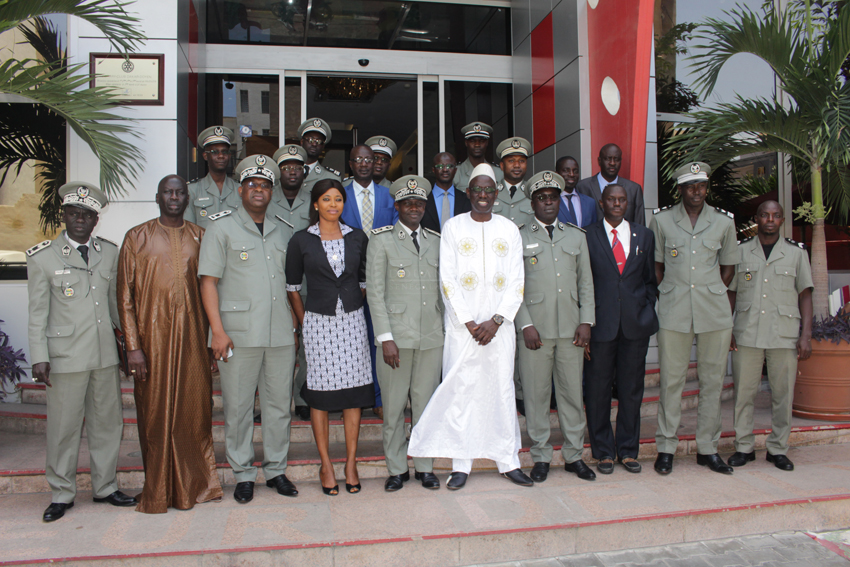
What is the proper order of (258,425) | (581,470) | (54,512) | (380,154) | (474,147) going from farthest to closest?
(474,147), (380,154), (258,425), (581,470), (54,512)

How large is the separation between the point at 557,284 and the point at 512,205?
112 cm

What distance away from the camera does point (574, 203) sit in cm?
548

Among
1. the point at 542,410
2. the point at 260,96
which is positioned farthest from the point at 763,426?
the point at 260,96

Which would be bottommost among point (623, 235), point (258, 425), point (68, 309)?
point (258, 425)

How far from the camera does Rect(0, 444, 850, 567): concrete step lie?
320 centimetres

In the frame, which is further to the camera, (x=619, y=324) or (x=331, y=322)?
(x=619, y=324)

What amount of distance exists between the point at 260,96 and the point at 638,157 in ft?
16.5

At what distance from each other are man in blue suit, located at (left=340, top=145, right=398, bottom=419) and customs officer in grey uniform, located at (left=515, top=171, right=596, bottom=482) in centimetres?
127

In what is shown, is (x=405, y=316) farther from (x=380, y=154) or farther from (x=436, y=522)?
(x=380, y=154)

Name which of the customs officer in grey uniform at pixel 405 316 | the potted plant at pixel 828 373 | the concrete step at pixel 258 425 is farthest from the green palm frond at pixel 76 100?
the potted plant at pixel 828 373

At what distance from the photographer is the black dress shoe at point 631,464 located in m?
4.40

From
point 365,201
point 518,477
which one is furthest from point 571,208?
point 518,477

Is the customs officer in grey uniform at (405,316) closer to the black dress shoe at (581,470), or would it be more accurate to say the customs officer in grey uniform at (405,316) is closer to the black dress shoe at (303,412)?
the black dress shoe at (581,470)

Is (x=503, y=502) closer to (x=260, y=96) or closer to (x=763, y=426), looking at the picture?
(x=763, y=426)
